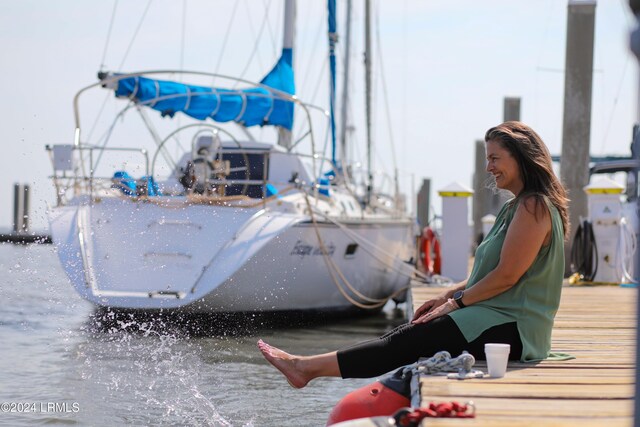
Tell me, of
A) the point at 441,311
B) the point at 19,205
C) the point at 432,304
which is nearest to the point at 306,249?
the point at 432,304

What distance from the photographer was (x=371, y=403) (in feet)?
13.8

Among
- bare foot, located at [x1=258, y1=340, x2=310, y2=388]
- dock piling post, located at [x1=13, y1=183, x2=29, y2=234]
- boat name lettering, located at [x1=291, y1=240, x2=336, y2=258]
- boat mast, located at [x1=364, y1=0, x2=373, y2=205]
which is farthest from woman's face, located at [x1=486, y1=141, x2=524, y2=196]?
dock piling post, located at [x1=13, y1=183, x2=29, y2=234]

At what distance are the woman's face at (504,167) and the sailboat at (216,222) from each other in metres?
6.04

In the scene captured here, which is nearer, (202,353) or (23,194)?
(202,353)

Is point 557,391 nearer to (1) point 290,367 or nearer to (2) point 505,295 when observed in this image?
(2) point 505,295

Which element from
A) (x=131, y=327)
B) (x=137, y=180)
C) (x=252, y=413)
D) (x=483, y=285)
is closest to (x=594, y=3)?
(x=137, y=180)

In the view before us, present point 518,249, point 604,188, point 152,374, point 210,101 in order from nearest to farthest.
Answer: point 518,249 → point 152,374 → point 604,188 → point 210,101

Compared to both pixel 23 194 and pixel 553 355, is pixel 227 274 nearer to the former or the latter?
pixel 553 355

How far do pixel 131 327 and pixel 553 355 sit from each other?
6465 millimetres

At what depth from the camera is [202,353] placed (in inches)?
367

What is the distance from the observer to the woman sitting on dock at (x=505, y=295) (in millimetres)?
4414

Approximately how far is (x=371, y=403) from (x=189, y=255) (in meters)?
6.68

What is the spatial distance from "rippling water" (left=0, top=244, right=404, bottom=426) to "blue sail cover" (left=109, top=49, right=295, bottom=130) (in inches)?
108

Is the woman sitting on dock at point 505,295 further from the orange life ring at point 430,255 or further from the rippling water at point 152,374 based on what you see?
the orange life ring at point 430,255
